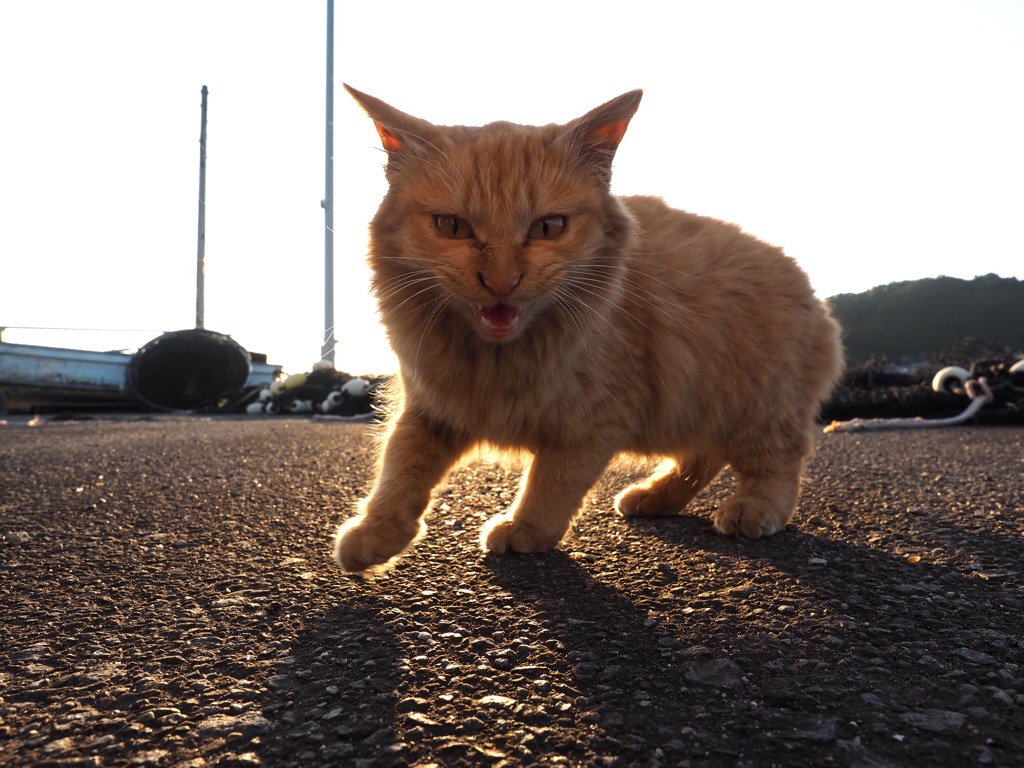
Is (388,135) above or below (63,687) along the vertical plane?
above

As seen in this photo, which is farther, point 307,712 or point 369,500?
point 369,500

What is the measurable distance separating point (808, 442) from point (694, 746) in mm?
1769

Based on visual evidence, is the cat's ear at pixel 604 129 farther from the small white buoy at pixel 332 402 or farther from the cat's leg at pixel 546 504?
the small white buoy at pixel 332 402

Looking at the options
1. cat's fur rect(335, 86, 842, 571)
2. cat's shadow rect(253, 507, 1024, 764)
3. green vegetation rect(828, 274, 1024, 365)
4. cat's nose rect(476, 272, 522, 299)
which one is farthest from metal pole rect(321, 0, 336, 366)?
cat's shadow rect(253, 507, 1024, 764)

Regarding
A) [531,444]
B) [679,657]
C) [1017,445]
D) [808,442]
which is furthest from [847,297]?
[679,657]

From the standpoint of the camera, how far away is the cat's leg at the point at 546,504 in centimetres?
188

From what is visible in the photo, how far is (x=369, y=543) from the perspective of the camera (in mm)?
1605

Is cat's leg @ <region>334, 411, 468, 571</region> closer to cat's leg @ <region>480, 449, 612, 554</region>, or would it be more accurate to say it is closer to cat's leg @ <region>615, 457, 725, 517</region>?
cat's leg @ <region>480, 449, 612, 554</region>

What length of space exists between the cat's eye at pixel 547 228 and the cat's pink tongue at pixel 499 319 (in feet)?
0.70

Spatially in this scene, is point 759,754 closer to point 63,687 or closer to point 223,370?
point 63,687

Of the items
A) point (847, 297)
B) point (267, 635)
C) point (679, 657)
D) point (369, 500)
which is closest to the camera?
point (679, 657)

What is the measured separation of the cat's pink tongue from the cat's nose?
71 millimetres

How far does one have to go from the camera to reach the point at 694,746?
90cm

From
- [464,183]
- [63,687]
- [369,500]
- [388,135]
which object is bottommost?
[63,687]
